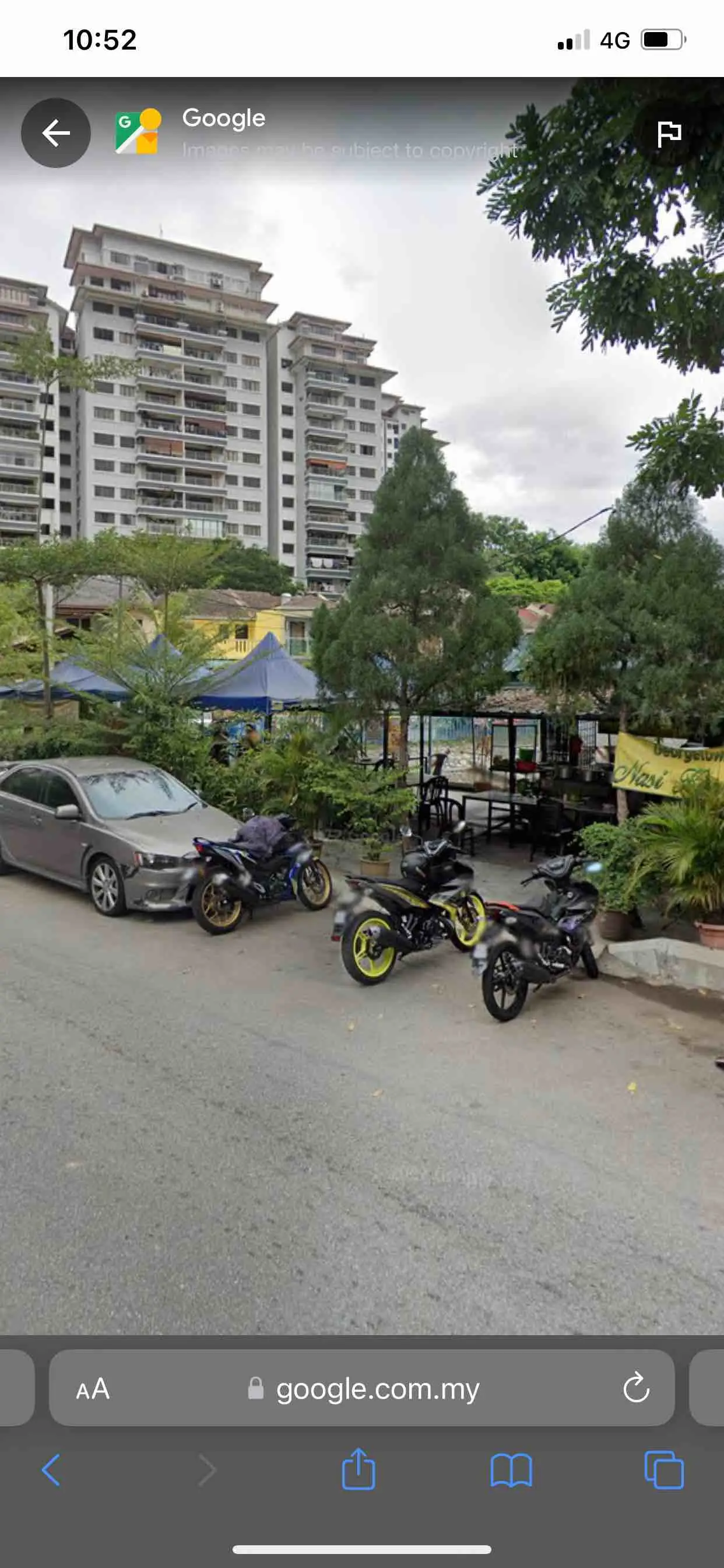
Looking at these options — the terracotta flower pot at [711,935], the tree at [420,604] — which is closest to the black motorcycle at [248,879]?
the tree at [420,604]

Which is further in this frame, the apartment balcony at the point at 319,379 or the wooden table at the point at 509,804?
the apartment balcony at the point at 319,379

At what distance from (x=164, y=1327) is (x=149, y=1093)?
1568 millimetres

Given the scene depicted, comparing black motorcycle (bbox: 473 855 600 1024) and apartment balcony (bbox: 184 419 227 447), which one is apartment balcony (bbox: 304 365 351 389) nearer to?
apartment balcony (bbox: 184 419 227 447)

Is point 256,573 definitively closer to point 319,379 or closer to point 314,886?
point 319,379

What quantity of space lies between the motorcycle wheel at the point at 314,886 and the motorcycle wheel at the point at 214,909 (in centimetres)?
74

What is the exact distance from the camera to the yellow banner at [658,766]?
6195mm

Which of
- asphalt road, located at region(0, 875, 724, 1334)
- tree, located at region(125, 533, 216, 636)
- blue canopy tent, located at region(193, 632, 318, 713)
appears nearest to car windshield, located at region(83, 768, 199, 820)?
asphalt road, located at region(0, 875, 724, 1334)

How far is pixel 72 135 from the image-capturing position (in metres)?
1.77

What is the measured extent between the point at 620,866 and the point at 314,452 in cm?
6610

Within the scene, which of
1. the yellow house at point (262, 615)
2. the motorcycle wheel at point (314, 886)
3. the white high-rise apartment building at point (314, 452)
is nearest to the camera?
the motorcycle wheel at point (314, 886)

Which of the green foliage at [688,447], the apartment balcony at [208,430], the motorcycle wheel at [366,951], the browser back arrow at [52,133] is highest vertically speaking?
the apartment balcony at [208,430]

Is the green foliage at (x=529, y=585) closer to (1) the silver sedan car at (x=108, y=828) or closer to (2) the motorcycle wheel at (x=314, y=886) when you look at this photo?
(1) the silver sedan car at (x=108, y=828)
